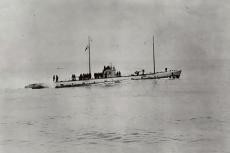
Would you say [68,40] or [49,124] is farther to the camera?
[68,40]

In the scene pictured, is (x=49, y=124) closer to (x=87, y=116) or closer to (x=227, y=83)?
(x=87, y=116)

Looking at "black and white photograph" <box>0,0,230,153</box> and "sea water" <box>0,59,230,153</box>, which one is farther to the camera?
"black and white photograph" <box>0,0,230,153</box>

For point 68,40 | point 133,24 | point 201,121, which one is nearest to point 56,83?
point 68,40

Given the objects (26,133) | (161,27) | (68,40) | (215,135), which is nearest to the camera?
(215,135)

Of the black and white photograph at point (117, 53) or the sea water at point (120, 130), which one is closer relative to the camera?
the sea water at point (120, 130)

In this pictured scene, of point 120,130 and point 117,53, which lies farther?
point 117,53

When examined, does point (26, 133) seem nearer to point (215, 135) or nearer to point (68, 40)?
point (68, 40)

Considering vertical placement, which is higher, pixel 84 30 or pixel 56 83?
pixel 84 30

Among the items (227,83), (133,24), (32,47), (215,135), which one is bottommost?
(215,135)

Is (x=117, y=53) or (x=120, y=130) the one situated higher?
(x=117, y=53)

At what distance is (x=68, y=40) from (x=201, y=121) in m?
4.22

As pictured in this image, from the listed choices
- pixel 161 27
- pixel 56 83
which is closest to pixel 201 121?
pixel 161 27

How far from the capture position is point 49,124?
28.9 ft

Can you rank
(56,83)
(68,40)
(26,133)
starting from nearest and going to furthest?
(26,133) < (68,40) < (56,83)
